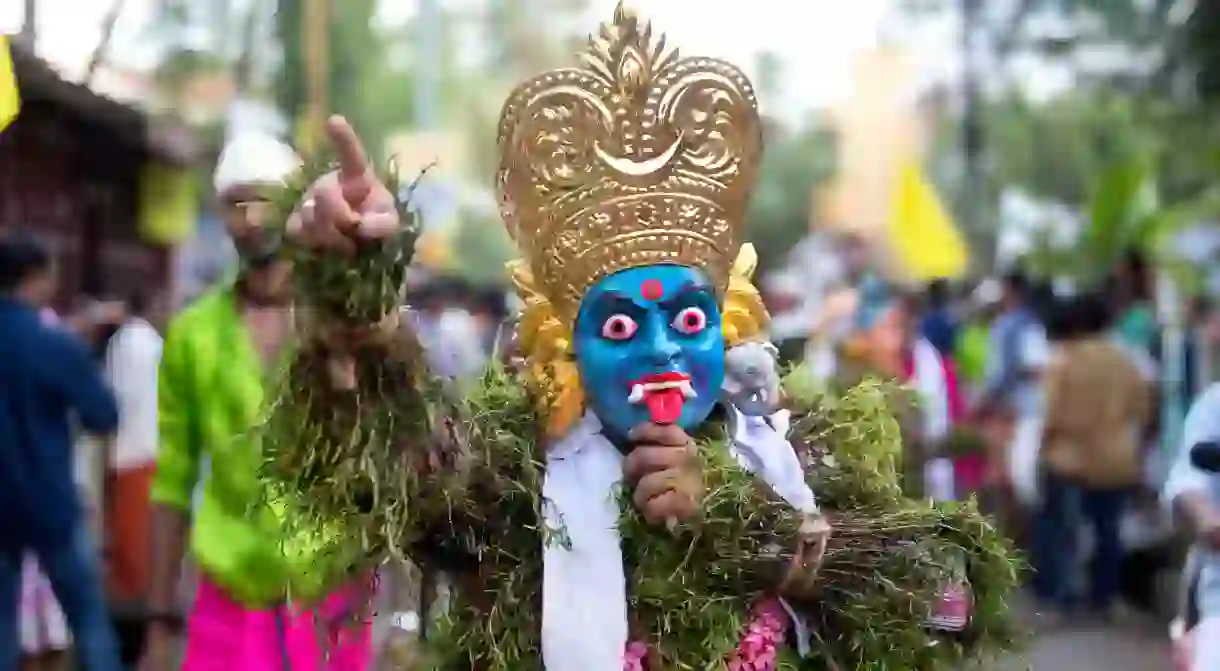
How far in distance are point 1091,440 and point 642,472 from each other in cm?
637

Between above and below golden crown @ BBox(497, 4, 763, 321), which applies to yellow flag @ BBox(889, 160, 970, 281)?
above

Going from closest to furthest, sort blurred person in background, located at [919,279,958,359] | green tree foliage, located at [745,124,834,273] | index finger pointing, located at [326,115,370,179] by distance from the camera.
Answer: index finger pointing, located at [326,115,370,179], blurred person in background, located at [919,279,958,359], green tree foliage, located at [745,124,834,273]

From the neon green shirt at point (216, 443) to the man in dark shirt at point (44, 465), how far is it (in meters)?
1.23

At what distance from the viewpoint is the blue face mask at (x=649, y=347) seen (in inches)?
122

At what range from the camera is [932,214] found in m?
15.1

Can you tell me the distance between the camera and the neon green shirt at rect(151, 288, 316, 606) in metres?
3.90

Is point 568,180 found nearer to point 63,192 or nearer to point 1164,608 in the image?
point 1164,608

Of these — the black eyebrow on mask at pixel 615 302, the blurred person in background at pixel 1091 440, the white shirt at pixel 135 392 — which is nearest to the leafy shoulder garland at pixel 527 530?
the black eyebrow on mask at pixel 615 302

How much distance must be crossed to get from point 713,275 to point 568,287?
0.90ft

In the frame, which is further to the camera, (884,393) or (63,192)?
(63,192)

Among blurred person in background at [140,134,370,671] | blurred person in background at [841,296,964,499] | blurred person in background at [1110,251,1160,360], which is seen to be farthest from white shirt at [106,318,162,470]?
blurred person in background at [1110,251,1160,360]

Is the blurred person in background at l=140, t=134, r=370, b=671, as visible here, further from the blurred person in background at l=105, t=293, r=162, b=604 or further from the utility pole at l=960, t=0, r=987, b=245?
the utility pole at l=960, t=0, r=987, b=245

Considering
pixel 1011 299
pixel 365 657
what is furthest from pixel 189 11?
pixel 365 657

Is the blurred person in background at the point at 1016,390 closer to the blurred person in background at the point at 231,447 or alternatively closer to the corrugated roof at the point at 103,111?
the corrugated roof at the point at 103,111
